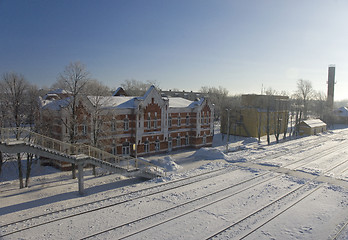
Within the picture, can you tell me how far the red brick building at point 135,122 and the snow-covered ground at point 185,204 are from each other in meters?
4.36

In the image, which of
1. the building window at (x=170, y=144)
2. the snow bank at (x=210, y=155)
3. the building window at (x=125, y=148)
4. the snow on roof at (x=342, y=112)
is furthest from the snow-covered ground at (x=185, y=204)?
the snow on roof at (x=342, y=112)

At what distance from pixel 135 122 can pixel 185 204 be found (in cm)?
1640

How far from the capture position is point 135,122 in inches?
1222

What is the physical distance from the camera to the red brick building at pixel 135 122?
25.8 meters

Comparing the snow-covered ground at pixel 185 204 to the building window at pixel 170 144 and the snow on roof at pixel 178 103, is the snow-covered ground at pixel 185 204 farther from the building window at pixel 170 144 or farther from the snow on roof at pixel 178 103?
the snow on roof at pixel 178 103

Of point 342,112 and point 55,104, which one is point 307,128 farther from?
point 55,104

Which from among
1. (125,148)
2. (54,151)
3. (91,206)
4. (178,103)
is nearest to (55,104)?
(125,148)

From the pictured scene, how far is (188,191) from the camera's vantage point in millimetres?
18656

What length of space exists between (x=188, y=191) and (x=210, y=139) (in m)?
22.1

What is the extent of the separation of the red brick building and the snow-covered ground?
436 cm

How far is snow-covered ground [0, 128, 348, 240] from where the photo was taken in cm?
1284

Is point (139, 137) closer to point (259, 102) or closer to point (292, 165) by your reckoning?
point (292, 165)

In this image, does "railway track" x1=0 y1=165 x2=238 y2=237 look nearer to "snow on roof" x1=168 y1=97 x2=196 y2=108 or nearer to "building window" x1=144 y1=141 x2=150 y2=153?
"building window" x1=144 y1=141 x2=150 y2=153

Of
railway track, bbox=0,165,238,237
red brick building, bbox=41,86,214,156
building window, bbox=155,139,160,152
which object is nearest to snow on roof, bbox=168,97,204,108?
red brick building, bbox=41,86,214,156
